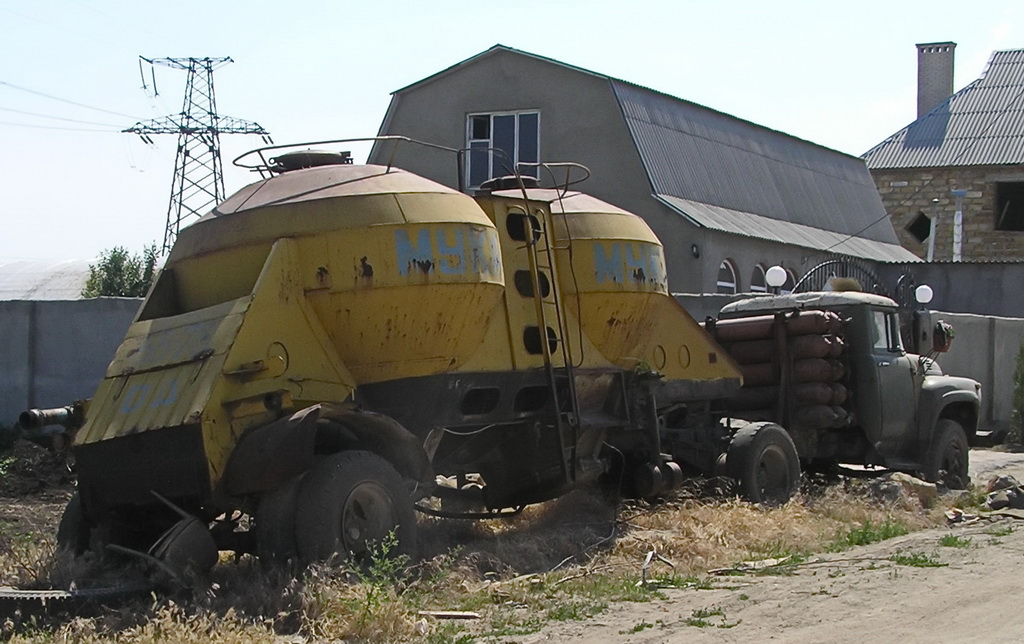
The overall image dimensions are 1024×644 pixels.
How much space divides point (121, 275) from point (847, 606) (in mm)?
34287

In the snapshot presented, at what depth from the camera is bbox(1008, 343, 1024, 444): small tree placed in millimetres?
23031

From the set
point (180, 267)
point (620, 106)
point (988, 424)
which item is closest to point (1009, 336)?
point (988, 424)

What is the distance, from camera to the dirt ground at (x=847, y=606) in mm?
7777

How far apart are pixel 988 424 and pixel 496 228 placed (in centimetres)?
1595

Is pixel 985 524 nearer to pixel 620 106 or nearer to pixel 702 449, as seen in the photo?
pixel 702 449

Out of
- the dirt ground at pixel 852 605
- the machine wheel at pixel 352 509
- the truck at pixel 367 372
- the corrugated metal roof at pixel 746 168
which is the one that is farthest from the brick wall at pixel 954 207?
the machine wheel at pixel 352 509

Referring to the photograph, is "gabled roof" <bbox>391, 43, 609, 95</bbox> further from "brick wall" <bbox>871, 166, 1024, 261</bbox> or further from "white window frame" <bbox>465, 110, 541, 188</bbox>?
"brick wall" <bbox>871, 166, 1024, 261</bbox>

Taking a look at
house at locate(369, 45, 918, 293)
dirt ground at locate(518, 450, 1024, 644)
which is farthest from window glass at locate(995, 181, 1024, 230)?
dirt ground at locate(518, 450, 1024, 644)

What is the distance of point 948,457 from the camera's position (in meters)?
15.9

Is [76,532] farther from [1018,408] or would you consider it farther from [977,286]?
[977,286]

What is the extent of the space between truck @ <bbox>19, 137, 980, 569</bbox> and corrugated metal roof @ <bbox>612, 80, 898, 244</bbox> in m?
14.8

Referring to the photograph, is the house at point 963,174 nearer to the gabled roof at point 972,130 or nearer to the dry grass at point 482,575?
the gabled roof at point 972,130

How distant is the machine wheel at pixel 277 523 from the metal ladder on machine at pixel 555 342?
300cm

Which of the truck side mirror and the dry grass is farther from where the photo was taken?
the truck side mirror
